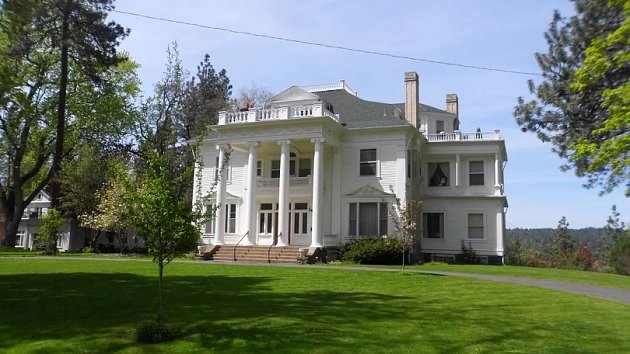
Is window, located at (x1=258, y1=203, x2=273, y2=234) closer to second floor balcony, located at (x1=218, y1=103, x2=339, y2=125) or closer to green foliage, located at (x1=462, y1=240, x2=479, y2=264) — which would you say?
second floor balcony, located at (x1=218, y1=103, x2=339, y2=125)

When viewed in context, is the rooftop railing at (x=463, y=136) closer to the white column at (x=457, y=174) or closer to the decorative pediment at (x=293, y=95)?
the white column at (x=457, y=174)

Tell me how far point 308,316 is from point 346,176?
69.4ft

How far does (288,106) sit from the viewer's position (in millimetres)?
29750

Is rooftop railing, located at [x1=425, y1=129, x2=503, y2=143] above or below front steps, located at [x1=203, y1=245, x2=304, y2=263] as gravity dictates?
above

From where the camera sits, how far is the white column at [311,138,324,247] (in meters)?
28.1

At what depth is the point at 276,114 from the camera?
30219 mm

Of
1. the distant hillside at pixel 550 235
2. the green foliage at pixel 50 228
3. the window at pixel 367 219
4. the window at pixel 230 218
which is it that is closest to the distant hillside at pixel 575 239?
the distant hillside at pixel 550 235

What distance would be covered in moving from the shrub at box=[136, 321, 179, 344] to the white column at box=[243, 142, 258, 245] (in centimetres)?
2160

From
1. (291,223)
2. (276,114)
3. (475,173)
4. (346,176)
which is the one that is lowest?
(291,223)

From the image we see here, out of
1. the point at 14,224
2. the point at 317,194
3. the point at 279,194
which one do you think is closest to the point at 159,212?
the point at 317,194

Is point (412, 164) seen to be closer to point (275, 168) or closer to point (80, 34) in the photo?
point (275, 168)

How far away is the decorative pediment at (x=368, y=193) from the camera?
29639 mm

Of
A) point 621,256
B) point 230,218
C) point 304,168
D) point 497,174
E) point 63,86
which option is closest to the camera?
point 497,174

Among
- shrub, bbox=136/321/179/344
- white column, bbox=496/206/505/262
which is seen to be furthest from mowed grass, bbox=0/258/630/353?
white column, bbox=496/206/505/262
